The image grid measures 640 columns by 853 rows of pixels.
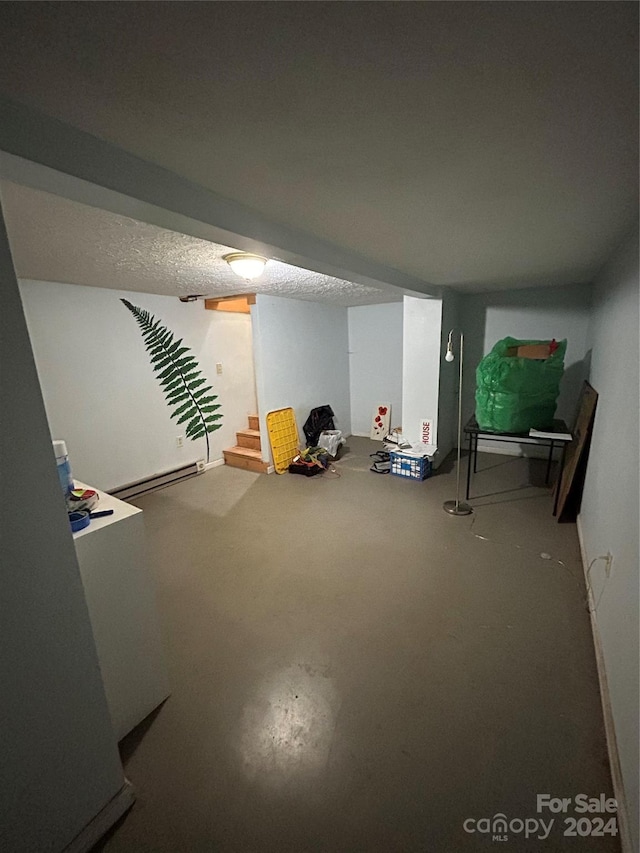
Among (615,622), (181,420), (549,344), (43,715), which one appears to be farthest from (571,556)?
(181,420)

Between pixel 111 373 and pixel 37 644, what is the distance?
303 centimetres

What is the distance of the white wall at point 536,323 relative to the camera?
12.3 ft

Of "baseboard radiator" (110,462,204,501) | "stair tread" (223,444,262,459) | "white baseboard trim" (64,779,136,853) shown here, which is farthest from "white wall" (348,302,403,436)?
"white baseboard trim" (64,779,136,853)

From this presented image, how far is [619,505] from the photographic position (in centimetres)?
149

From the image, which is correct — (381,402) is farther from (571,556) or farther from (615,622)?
(615,622)

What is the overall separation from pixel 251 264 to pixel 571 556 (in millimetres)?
2851

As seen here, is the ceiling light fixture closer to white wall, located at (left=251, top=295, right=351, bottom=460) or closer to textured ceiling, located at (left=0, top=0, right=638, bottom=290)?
textured ceiling, located at (left=0, top=0, right=638, bottom=290)

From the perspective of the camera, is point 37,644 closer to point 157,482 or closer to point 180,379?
point 157,482

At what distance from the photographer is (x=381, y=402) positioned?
209 inches

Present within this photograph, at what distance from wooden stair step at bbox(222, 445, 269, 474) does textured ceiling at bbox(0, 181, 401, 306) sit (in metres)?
1.88

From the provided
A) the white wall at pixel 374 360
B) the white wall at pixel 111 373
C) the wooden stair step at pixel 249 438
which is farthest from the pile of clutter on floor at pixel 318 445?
the white wall at pixel 111 373

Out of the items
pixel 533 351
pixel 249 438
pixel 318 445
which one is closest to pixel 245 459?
pixel 249 438

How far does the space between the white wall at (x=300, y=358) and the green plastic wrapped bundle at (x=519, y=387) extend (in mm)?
2261

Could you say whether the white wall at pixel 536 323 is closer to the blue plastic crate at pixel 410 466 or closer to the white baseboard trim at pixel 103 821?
the blue plastic crate at pixel 410 466
